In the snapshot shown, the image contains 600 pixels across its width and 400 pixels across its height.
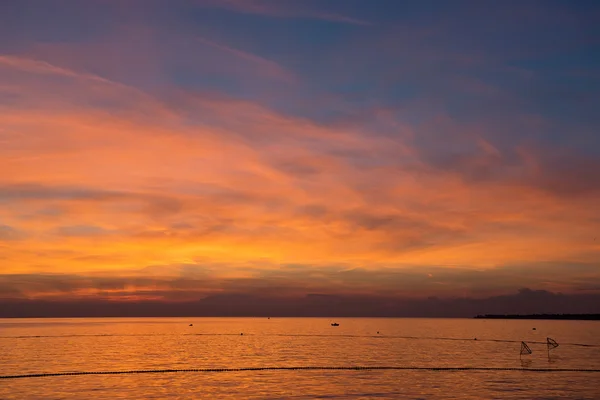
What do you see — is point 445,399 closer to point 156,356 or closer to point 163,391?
point 163,391

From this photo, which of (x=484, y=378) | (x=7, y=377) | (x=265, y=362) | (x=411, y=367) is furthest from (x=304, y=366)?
(x=7, y=377)

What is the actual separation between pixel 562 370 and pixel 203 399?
7746 cm

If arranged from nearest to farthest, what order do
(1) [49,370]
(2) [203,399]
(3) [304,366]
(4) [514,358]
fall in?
(2) [203,399] → (1) [49,370] → (3) [304,366] → (4) [514,358]

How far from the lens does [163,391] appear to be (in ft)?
272

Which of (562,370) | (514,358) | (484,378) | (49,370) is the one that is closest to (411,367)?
(484,378)

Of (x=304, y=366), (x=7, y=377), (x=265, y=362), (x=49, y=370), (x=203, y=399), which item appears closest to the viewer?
(x=203, y=399)

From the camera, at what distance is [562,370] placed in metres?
117

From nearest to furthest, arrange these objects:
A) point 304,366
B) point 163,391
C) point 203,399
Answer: point 203,399, point 163,391, point 304,366

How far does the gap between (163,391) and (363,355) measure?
79.3m

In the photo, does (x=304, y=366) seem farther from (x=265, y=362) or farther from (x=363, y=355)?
(x=363, y=355)

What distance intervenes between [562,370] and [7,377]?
341ft

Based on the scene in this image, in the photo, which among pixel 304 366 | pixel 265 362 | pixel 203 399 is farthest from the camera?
pixel 265 362

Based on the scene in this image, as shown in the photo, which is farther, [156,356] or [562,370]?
[156,356]

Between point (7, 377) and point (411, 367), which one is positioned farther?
point (411, 367)
